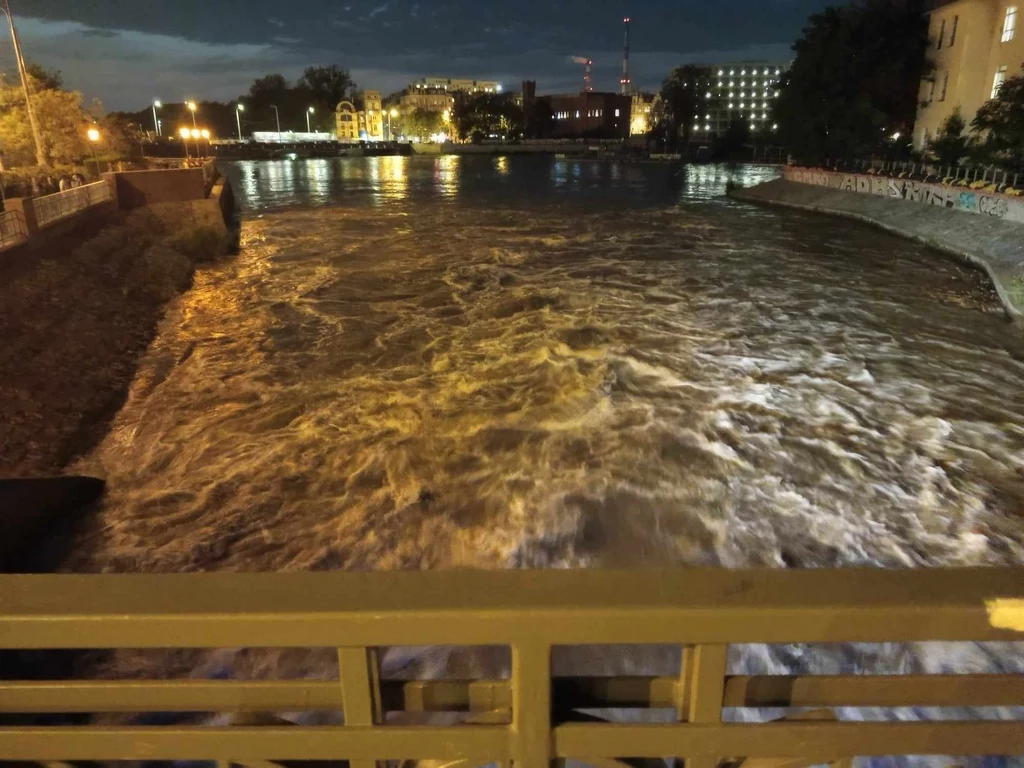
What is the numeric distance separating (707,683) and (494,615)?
0.65m

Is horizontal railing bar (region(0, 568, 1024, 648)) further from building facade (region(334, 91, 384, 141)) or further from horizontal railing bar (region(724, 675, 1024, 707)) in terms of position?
building facade (region(334, 91, 384, 141))

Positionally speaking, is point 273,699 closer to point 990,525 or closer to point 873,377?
point 990,525

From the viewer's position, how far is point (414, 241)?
107 feet

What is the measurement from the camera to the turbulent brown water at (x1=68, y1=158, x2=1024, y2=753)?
853cm

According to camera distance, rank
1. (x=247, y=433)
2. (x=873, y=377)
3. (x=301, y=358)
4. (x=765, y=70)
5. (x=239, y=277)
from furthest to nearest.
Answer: (x=765, y=70)
(x=239, y=277)
(x=301, y=358)
(x=873, y=377)
(x=247, y=433)

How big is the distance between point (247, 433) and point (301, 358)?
13.6 ft

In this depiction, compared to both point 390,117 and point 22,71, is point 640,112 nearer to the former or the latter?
point 390,117

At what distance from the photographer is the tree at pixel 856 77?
43406mm

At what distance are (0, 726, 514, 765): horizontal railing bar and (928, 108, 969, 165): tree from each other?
39.9m

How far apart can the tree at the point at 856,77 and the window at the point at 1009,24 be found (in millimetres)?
8505

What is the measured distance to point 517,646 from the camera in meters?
1.86

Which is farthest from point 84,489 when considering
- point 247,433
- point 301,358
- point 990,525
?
point 990,525

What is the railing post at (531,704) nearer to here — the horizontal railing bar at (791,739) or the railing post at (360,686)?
the horizontal railing bar at (791,739)

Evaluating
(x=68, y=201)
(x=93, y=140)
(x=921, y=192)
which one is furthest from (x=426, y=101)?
(x=68, y=201)
